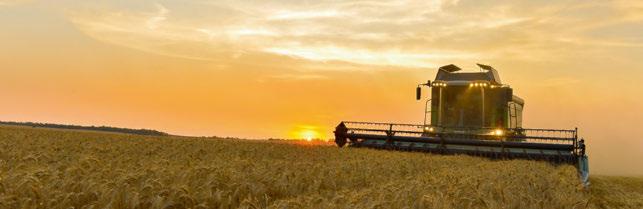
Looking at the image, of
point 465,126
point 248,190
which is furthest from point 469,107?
point 248,190

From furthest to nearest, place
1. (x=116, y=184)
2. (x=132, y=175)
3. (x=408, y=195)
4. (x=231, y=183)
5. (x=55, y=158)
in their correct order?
(x=55, y=158) < (x=231, y=183) < (x=132, y=175) < (x=116, y=184) < (x=408, y=195)

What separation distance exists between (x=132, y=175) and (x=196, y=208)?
112 centimetres

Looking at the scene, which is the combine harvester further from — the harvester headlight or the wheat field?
the wheat field

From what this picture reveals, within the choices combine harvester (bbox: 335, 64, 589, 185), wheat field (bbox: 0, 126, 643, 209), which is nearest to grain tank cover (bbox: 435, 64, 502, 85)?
combine harvester (bbox: 335, 64, 589, 185)

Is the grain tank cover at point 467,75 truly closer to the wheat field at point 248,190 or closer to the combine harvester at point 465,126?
the combine harvester at point 465,126

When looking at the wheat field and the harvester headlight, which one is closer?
the wheat field

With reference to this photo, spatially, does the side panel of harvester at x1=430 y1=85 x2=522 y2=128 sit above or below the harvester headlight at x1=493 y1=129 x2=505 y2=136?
above

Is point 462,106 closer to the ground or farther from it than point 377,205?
farther from it

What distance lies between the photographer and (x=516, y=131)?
22844 mm

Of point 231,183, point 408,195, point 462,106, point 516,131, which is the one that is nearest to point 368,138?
point 462,106

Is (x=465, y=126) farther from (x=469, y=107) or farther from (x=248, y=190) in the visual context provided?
(x=248, y=190)

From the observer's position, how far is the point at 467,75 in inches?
913

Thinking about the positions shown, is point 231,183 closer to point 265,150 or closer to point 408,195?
point 408,195

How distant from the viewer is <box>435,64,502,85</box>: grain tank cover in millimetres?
22688
